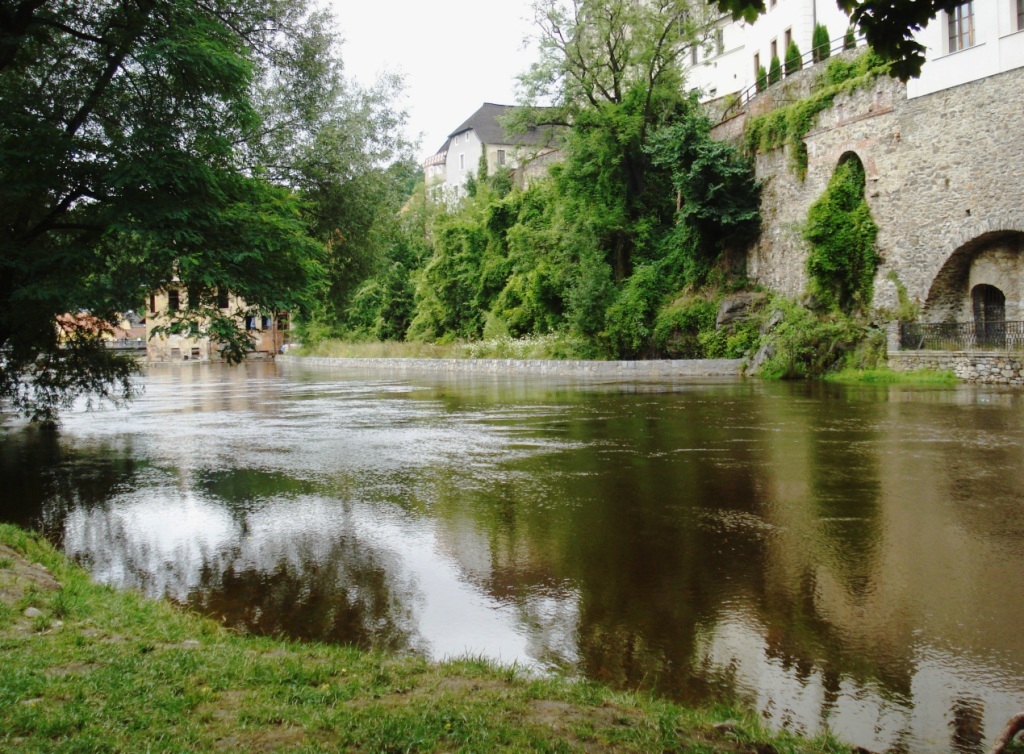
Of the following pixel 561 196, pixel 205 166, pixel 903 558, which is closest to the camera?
pixel 903 558

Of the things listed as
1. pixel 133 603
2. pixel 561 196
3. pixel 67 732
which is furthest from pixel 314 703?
pixel 561 196

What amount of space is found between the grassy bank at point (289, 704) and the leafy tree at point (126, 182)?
6.26 meters

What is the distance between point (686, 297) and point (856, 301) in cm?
867

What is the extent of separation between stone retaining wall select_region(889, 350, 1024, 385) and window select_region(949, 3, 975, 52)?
9675 mm

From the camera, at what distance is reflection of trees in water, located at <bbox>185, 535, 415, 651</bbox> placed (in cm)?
520

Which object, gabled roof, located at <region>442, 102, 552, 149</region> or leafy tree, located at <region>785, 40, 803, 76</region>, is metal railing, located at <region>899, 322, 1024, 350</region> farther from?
gabled roof, located at <region>442, 102, 552, 149</region>

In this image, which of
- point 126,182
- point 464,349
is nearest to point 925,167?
point 126,182

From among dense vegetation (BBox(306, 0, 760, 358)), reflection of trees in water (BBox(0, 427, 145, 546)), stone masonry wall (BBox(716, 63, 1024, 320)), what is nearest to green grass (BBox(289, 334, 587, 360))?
dense vegetation (BBox(306, 0, 760, 358))

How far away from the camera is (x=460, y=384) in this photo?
3009cm

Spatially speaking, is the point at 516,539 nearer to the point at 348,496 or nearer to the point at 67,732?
the point at 348,496

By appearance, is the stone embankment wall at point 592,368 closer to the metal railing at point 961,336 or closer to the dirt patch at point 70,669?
the metal railing at point 961,336

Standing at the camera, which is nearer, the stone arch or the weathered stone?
the stone arch

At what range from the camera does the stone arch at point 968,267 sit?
82.5 feet

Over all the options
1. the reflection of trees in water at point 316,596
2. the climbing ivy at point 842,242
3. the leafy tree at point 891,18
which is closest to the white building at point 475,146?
the climbing ivy at point 842,242
